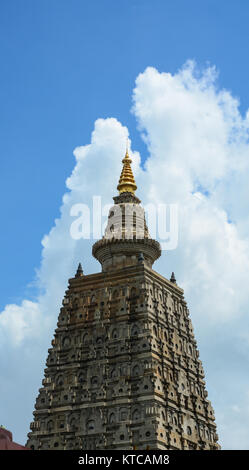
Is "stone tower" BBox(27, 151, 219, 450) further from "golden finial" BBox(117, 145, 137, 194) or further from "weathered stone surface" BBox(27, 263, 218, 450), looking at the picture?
"golden finial" BBox(117, 145, 137, 194)

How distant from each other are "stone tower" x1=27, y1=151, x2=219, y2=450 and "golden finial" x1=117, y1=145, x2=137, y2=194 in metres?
6.83

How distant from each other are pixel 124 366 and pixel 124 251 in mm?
14513

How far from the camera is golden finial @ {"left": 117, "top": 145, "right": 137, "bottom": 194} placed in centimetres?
7781

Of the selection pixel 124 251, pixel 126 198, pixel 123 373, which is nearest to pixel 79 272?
pixel 124 251

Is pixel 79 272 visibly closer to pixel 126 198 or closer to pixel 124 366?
pixel 126 198

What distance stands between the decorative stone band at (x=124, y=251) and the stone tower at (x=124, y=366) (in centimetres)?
11

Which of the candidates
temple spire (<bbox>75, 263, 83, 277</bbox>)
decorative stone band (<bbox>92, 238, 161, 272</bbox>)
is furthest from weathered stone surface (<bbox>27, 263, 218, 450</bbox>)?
decorative stone band (<bbox>92, 238, 161, 272</bbox>)

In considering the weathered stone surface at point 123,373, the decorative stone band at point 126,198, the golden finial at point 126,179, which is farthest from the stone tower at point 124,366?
the golden finial at point 126,179

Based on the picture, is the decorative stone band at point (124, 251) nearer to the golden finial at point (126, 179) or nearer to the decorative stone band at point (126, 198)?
the decorative stone band at point (126, 198)

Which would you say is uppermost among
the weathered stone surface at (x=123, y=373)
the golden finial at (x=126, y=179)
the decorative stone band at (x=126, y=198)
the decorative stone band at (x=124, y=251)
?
the golden finial at (x=126, y=179)

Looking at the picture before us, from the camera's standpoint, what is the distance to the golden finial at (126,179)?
77.8m

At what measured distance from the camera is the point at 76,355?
211 feet
